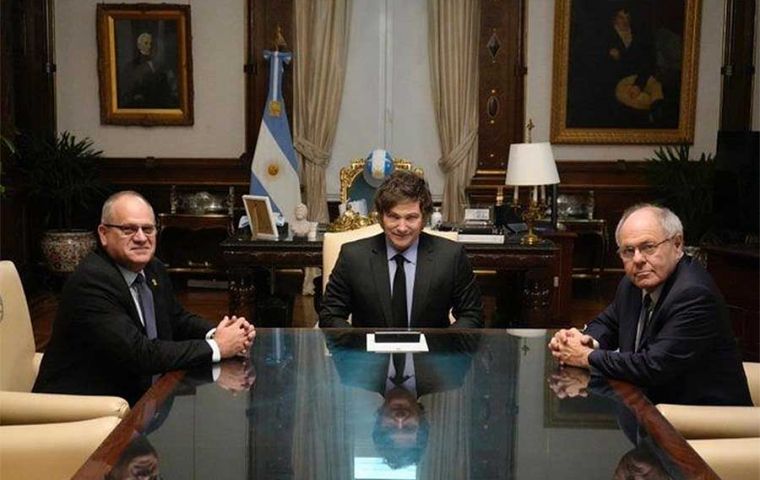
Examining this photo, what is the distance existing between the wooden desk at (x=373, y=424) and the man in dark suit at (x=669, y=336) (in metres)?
0.09

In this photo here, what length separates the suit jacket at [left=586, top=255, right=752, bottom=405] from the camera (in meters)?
2.44

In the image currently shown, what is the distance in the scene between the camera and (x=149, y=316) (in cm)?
286

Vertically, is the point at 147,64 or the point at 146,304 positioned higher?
the point at 147,64

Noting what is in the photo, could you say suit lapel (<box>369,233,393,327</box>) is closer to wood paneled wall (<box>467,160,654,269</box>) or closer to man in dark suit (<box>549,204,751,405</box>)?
man in dark suit (<box>549,204,751,405</box>)

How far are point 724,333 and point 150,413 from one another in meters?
1.64

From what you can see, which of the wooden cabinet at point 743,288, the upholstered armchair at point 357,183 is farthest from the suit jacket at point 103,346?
the wooden cabinet at point 743,288

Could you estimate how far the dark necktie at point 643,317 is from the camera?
2707 mm

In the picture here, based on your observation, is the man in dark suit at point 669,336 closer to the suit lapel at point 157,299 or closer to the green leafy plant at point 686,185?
the suit lapel at point 157,299

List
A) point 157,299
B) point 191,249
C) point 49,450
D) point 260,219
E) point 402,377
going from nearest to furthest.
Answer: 1. point 49,450
2. point 402,377
3. point 157,299
4. point 260,219
5. point 191,249

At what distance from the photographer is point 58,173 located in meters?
7.92

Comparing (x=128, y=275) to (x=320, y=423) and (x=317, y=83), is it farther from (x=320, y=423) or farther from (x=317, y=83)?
(x=317, y=83)

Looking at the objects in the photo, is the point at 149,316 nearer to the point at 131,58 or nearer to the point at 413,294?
the point at 413,294

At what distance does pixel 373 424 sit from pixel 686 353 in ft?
3.30

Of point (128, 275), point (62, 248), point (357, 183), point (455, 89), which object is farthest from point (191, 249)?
point (128, 275)
